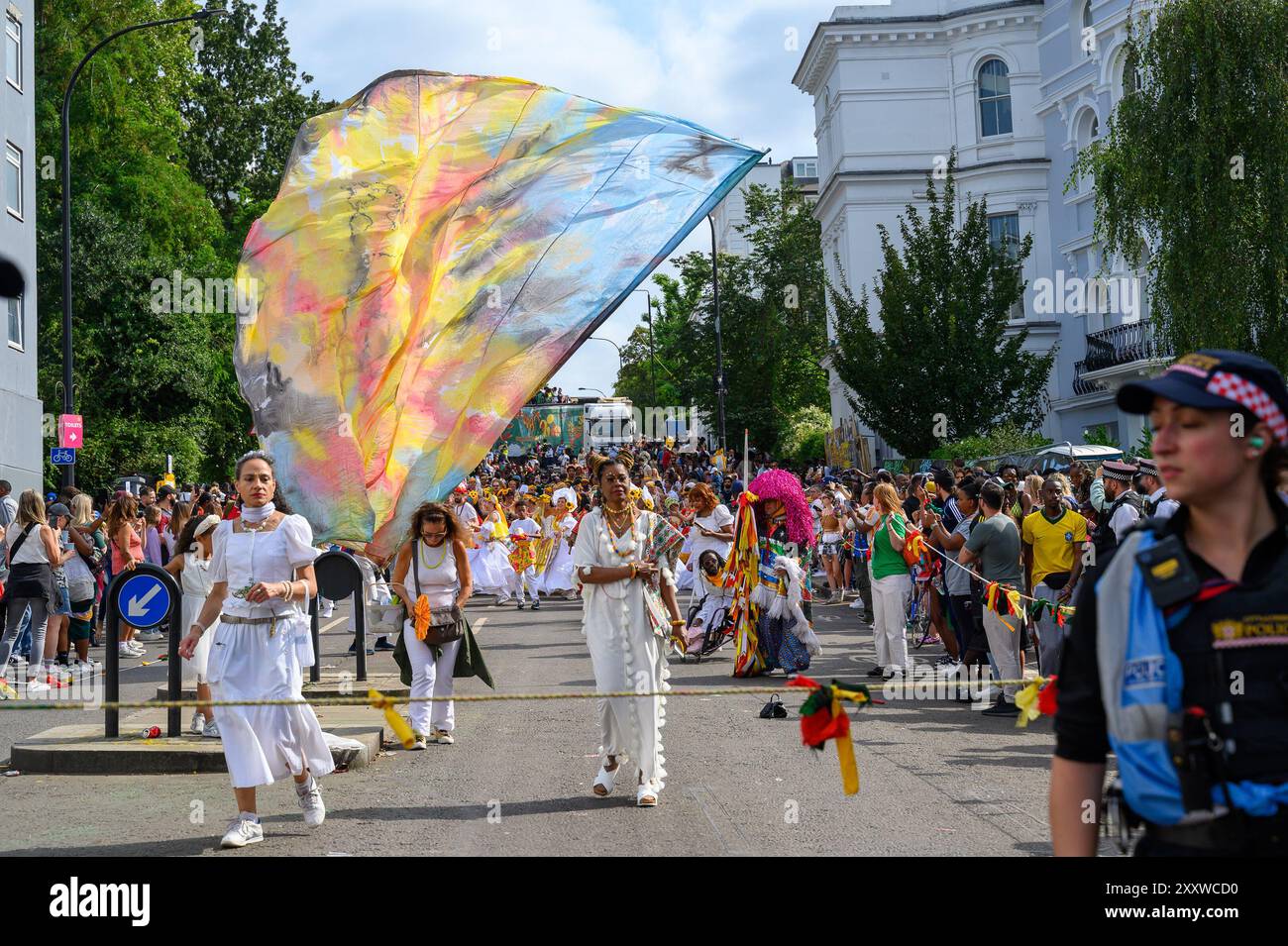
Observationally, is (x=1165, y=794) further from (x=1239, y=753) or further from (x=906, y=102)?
(x=906, y=102)

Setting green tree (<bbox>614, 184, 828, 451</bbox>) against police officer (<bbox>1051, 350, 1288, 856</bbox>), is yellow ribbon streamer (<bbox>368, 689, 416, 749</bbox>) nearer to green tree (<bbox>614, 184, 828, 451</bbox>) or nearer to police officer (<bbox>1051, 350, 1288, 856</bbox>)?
police officer (<bbox>1051, 350, 1288, 856</bbox>)

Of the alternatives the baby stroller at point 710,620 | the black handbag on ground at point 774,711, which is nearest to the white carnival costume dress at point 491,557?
the baby stroller at point 710,620

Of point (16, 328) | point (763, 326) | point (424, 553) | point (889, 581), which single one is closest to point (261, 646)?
point (424, 553)

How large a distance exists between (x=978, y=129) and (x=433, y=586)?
4208 cm

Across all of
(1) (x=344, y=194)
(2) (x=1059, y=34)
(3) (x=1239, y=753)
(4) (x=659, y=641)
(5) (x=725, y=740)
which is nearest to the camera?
(3) (x=1239, y=753)

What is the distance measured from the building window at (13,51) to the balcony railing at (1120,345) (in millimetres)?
26419

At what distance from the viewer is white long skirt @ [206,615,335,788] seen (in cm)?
748

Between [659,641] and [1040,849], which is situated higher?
[659,641]

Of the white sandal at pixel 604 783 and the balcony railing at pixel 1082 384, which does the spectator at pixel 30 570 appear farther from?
the balcony railing at pixel 1082 384

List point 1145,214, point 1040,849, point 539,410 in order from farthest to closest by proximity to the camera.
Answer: point 539,410
point 1145,214
point 1040,849

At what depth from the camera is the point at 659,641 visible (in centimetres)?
921

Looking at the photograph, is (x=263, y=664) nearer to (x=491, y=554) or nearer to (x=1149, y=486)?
(x=1149, y=486)

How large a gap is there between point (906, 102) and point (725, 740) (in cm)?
4394
